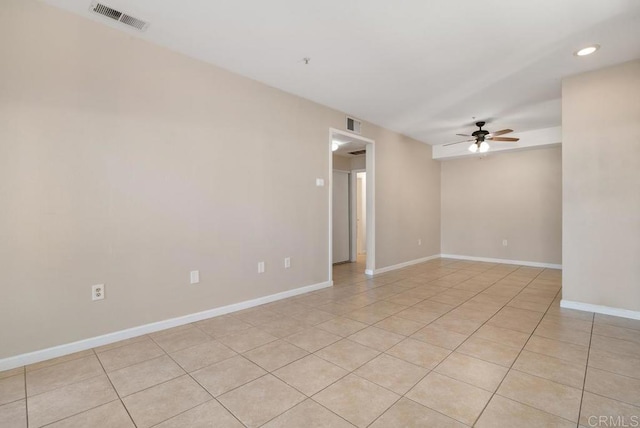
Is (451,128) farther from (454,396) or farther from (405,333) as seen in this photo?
(454,396)

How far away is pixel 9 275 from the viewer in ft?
7.10

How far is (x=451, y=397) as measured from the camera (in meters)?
1.82

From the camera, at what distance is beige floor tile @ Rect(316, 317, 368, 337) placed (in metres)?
2.82

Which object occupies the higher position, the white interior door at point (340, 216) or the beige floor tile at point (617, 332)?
the white interior door at point (340, 216)

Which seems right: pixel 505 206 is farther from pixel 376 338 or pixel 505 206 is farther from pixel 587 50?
pixel 376 338

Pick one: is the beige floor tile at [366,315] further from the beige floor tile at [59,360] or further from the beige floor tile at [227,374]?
the beige floor tile at [59,360]

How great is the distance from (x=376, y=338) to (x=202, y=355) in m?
1.49

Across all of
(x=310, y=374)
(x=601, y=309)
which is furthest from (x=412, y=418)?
(x=601, y=309)

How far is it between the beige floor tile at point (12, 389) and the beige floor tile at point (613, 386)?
11.8 feet

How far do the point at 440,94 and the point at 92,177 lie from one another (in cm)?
407

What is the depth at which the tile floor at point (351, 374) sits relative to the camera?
166 centimetres

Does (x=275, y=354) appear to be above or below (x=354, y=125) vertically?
below

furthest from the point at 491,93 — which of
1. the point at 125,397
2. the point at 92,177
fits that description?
the point at 125,397

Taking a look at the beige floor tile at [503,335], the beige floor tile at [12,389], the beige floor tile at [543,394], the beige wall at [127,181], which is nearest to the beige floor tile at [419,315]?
the beige floor tile at [503,335]
